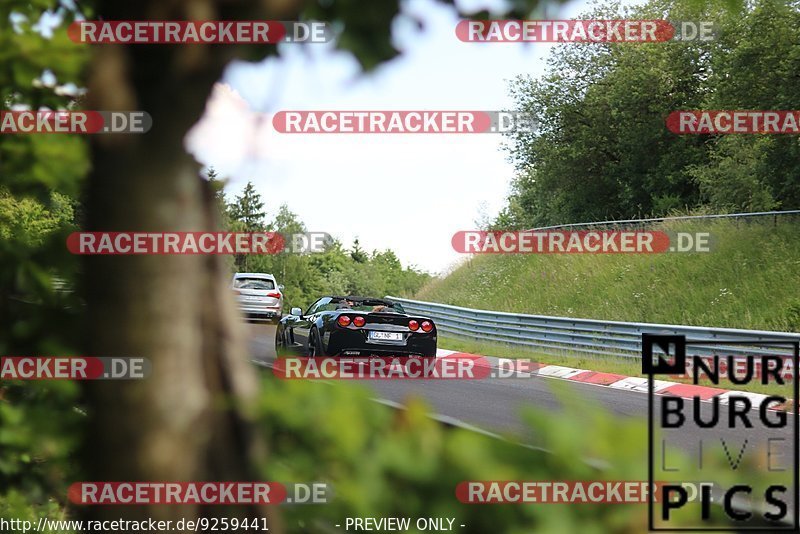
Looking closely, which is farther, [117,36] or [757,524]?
[757,524]

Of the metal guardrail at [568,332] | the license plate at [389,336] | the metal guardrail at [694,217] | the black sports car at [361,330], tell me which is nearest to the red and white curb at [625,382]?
the metal guardrail at [568,332]

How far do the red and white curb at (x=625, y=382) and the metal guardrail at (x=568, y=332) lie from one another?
2.78ft

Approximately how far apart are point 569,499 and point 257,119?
1.01 meters

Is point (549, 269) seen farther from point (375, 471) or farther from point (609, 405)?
point (375, 471)

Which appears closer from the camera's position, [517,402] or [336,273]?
[517,402]

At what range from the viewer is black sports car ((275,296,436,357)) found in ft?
42.0

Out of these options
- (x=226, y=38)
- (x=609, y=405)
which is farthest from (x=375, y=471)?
(x=609, y=405)

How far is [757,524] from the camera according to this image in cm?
211

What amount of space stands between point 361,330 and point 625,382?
Result: 471 centimetres

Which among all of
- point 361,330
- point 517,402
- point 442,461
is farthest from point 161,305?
point 361,330

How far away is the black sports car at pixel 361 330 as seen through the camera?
42.0ft

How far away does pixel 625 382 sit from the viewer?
14719mm

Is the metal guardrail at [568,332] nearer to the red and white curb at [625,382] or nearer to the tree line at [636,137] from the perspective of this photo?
the red and white curb at [625,382]

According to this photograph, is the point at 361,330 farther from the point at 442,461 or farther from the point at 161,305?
the point at 442,461
